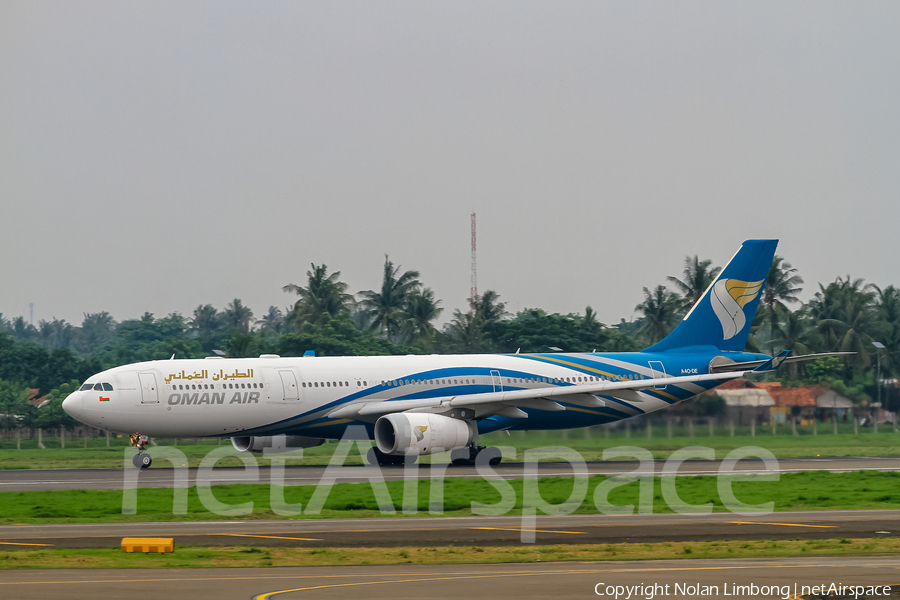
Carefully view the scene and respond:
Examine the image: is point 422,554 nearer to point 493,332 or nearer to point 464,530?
point 464,530

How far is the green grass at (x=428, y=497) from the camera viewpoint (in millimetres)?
27469

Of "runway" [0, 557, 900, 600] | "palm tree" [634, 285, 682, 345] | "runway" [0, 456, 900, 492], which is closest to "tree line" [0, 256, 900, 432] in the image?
"palm tree" [634, 285, 682, 345]

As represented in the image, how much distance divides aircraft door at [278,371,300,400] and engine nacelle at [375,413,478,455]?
3.20m

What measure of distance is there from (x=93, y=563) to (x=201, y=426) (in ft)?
71.2

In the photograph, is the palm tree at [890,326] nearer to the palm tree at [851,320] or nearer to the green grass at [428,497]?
the palm tree at [851,320]

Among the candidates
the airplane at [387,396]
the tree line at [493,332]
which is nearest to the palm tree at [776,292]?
the tree line at [493,332]

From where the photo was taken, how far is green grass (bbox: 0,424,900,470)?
152 feet

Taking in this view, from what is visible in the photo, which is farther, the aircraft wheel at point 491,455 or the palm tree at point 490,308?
the palm tree at point 490,308

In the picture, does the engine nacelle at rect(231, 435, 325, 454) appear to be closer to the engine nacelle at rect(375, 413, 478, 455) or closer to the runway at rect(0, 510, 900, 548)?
the engine nacelle at rect(375, 413, 478, 455)

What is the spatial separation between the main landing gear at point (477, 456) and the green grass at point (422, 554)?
21713 mm

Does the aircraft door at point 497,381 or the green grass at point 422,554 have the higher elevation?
the aircraft door at point 497,381

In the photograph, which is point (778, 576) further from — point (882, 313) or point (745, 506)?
point (882, 313)

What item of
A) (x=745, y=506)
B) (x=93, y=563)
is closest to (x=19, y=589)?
(x=93, y=563)

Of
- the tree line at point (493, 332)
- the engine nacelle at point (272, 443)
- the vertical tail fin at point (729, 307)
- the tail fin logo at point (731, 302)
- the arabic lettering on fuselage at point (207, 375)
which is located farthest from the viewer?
the tree line at point (493, 332)
